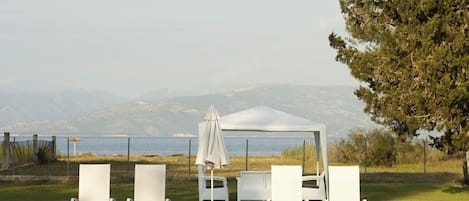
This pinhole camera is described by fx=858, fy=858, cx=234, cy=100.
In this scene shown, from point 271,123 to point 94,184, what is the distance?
4.69 metres

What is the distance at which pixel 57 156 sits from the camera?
37781mm

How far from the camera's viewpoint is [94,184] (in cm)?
1291

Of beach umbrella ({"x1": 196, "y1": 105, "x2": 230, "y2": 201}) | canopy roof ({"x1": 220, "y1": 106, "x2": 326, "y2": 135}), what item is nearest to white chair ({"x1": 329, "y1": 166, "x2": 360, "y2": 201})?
beach umbrella ({"x1": 196, "y1": 105, "x2": 230, "y2": 201})

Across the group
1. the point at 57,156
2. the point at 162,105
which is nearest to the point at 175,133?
the point at 162,105

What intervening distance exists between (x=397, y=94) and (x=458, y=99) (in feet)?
5.32

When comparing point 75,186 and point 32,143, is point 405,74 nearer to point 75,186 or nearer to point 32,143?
point 75,186

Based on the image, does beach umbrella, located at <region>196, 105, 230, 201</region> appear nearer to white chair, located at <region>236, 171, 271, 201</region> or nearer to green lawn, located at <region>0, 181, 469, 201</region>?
white chair, located at <region>236, 171, 271, 201</region>

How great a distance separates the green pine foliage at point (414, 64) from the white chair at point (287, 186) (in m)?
5.62

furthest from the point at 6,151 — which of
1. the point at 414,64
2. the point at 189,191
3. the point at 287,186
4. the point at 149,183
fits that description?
the point at 287,186

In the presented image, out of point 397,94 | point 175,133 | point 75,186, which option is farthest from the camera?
point 175,133

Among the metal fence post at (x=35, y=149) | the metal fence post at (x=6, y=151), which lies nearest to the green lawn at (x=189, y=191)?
the metal fence post at (x=6, y=151)

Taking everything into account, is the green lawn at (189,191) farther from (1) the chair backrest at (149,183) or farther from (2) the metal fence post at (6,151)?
(2) the metal fence post at (6,151)

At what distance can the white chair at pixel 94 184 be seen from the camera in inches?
508

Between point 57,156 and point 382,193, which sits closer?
point 382,193
